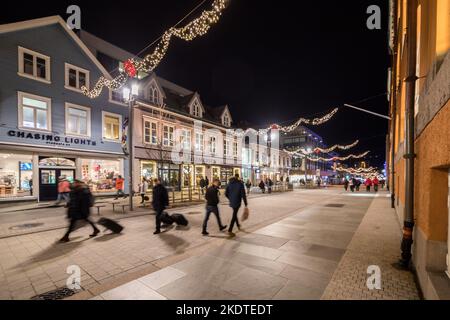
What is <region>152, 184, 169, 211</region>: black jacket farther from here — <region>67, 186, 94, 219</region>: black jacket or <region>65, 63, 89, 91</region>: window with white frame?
<region>65, 63, 89, 91</region>: window with white frame

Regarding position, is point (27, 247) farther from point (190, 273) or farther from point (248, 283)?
point (248, 283)

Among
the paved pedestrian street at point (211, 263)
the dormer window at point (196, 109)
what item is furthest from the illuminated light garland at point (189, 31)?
the dormer window at point (196, 109)

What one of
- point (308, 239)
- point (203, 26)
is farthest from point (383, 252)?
point (203, 26)

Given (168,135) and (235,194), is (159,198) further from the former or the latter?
(168,135)

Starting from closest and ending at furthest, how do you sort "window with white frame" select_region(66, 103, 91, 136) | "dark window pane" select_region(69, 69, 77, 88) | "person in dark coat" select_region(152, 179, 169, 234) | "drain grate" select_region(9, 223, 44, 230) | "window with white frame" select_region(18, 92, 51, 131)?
1. "person in dark coat" select_region(152, 179, 169, 234)
2. "drain grate" select_region(9, 223, 44, 230)
3. "window with white frame" select_region(18, 92, 51, 131)
4. "window with white frame" select_region(66, 103, 91, 136)
5. "dark window pane" select_region(69, 69, 77, 88)

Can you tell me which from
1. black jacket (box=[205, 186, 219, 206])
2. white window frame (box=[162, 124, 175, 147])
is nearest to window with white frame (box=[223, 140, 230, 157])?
white window frame (box=[162, 124, 175, 147])

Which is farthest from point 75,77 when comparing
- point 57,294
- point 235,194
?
point 57,294

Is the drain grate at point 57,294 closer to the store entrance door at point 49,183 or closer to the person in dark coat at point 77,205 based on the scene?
the person in dark coat at point 77,205

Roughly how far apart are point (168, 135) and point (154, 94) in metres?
4.24

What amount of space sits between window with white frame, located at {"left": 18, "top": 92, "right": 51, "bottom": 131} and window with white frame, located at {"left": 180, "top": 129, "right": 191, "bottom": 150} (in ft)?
37.4

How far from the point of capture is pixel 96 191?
1661 centimetres

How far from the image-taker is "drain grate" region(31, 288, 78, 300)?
142 inches

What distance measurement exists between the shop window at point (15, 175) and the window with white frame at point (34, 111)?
6.84 feet

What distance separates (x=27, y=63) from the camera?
13.8 m
